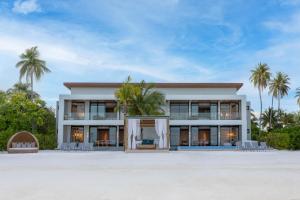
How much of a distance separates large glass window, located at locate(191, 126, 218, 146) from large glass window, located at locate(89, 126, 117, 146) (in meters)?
8.62

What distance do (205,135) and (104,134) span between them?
10950 mm

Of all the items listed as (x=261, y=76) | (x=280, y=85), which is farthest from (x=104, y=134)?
(x=280, y=85)

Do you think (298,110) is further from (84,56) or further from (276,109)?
(84,56)

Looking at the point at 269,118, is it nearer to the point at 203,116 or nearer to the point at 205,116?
the point at 205,116

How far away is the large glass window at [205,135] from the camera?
3975 cm

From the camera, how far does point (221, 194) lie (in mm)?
7848

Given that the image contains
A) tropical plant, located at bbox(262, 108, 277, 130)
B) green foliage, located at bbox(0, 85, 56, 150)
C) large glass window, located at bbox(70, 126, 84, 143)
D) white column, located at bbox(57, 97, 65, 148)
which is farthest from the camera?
tropical plant, located at bbox(262, 108, 277, 130)

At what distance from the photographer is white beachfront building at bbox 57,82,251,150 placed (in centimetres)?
3666

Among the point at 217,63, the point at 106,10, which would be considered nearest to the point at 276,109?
the point at 217,63

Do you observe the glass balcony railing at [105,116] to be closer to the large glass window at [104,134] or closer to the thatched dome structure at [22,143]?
the large glass window at [104,134]

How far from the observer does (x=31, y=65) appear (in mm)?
43125

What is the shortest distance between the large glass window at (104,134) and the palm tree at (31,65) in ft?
32.8

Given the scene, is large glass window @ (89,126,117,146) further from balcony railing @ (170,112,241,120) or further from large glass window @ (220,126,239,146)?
large glass window @ (220,126,239,146)

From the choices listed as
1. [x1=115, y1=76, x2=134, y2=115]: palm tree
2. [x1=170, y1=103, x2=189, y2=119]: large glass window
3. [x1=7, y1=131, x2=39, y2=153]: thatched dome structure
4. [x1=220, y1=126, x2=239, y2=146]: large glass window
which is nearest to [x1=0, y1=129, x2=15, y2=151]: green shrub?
[x1=7, y1=131, x2=39, y2=153]: thatched dome structure
